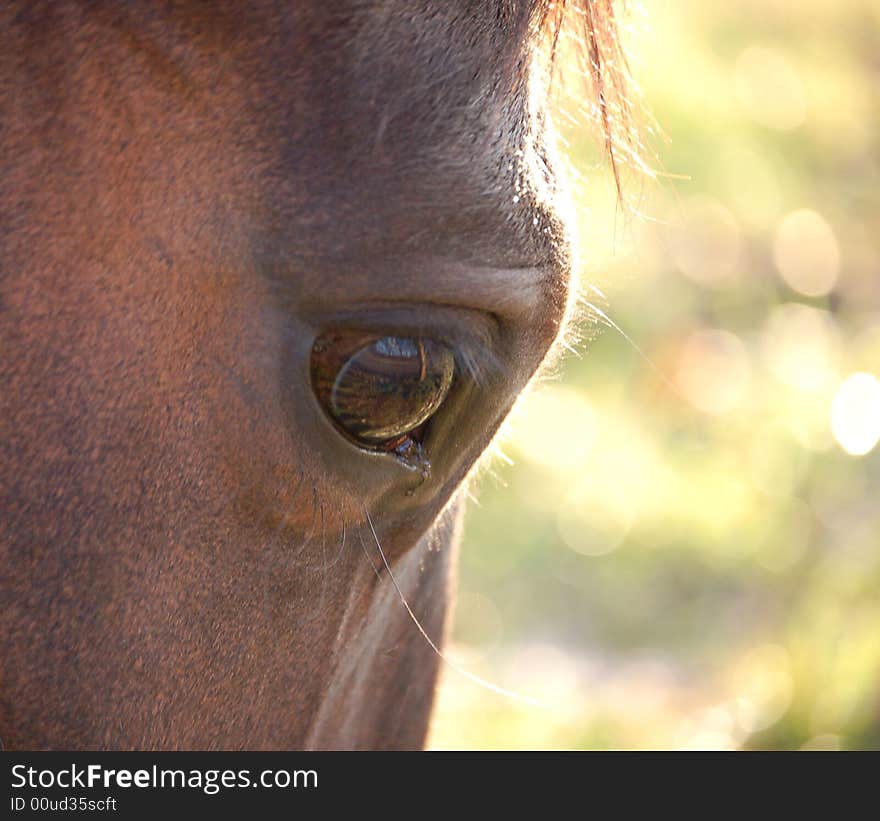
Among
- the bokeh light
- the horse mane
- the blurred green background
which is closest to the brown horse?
the horse mane

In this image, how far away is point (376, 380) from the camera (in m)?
1.17

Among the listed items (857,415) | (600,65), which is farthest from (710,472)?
(600,65)

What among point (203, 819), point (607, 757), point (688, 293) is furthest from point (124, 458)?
point (688, 293)

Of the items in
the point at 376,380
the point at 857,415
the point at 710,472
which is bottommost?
the point at 710,472

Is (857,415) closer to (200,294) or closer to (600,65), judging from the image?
(600,65)

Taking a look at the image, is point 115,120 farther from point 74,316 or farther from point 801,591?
point 801,591

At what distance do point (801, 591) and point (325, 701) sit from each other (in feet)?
10.9

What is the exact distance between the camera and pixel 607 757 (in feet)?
5.19

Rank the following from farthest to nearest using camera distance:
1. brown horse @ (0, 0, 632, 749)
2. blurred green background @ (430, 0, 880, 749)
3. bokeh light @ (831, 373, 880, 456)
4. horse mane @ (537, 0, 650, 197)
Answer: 1. bokeh light @ (831, 373, 880, 456)
2. blurred green background @ (430, 0, 880, 749)
3. horse mane @ (537, 0, 650, 197)
4. brown horse @ (0, 0, 632, 749)

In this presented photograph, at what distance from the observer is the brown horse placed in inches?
43.5

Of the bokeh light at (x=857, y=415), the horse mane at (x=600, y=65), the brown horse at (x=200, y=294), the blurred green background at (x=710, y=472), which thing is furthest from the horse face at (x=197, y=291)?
the bokeh light at (x=857, y=415)

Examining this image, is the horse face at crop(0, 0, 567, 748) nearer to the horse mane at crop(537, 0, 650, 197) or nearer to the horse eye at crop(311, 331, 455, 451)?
the horse eye at crop(311, 331, 455, 451)

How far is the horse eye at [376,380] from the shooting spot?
3.79ft

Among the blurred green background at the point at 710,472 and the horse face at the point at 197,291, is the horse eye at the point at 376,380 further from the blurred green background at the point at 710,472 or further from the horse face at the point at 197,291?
the blurred green background at the point at 710,472
